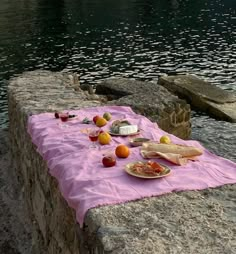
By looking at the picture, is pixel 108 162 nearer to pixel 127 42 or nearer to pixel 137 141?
pixel 137 141

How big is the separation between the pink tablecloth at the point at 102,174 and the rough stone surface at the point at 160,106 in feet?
10.2

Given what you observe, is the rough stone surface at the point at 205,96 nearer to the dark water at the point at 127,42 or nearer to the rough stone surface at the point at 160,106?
the dark water at the point at 127,42

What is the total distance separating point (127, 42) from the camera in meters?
34.4

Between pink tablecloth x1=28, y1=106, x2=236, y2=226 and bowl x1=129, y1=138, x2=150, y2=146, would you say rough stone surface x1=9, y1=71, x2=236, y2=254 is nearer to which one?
pink tablecloth x1=28, y1=106, x2=236, y2=226

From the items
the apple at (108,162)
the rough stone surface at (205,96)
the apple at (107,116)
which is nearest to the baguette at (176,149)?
the apple at (108,162)

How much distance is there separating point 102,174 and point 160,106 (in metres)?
5.74

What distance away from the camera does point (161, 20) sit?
43094 millimetres

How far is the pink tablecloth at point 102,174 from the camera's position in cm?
652

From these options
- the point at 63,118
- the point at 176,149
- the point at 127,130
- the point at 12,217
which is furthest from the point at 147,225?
the point at 12,217

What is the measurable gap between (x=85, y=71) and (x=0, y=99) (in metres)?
6.35

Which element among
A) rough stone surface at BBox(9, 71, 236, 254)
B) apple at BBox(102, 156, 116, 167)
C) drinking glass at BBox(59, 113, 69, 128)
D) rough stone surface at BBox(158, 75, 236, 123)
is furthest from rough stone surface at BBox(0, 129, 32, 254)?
rough stone surface at BBox(158, 75, 236, 123)

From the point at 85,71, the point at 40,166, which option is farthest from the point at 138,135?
the point at 85,71

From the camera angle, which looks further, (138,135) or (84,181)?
(138,135)

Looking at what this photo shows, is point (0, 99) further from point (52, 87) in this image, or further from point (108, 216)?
point (108, 216)
